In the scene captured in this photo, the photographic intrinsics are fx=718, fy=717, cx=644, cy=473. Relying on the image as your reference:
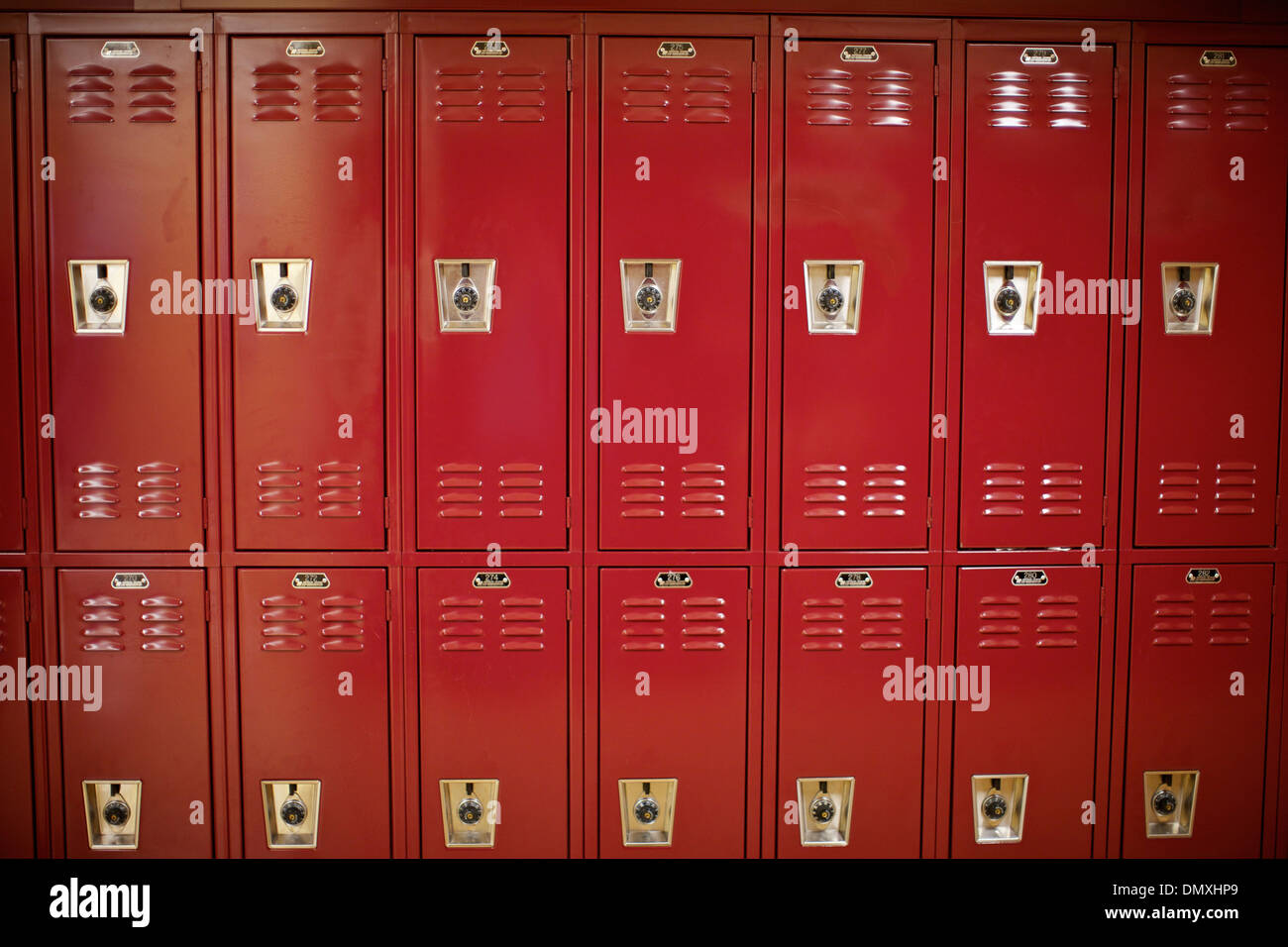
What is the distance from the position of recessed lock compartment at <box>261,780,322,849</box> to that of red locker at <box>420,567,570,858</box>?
1.25 feet

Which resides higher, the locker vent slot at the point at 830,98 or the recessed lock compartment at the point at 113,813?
the locker vent slot at the point at 830,98

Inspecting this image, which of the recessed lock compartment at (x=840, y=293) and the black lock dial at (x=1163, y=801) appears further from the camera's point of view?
the black lock dial at (x=1163, y=801)

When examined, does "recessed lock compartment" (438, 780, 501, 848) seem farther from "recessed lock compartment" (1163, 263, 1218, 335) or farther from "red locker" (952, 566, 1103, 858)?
"recessed lock compartment" (1163, 263, 1218, 335)

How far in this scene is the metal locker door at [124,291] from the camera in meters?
2.40

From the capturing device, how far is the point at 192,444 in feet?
8.05

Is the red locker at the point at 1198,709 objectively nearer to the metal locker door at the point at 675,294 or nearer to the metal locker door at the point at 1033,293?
the metal locker door at the point at 1033,293

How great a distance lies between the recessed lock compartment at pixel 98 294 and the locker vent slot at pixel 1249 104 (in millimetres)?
3832

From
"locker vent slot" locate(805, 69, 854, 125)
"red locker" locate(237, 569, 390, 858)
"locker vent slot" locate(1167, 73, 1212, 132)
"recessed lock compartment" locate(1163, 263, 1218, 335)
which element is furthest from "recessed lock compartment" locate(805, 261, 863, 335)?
"red locker" locate(237, 569, 390, 858)

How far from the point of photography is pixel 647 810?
2.49 m

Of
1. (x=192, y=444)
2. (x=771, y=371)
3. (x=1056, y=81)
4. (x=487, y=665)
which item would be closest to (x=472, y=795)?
(x=487, y=665)

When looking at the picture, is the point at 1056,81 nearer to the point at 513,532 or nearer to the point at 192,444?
the point at 513,532

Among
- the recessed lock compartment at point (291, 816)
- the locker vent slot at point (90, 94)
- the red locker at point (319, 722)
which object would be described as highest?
the locker vent slot at point (90, 94)

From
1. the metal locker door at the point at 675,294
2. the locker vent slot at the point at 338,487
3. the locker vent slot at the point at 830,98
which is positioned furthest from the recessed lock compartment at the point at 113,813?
the locker vent slot at the point at 830,98

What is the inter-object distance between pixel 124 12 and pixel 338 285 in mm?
1133
